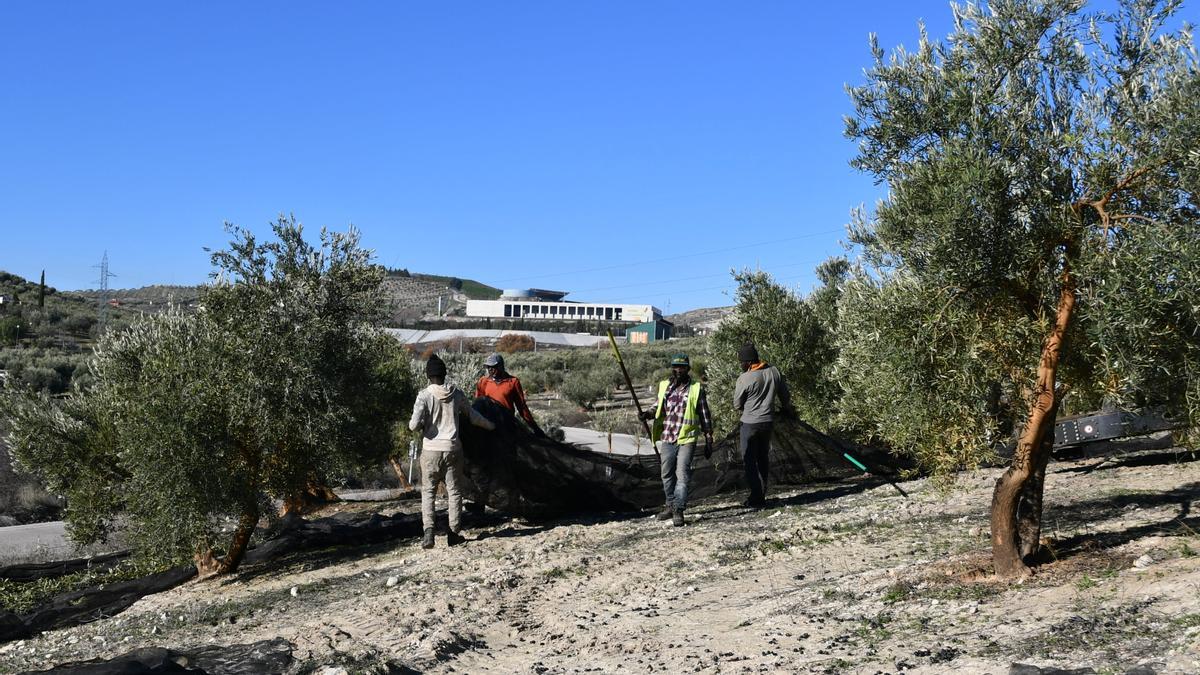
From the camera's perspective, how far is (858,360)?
8164mm

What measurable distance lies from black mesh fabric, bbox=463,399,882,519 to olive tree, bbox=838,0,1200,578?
5.37 m

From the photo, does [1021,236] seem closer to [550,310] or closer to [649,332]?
[649,332]

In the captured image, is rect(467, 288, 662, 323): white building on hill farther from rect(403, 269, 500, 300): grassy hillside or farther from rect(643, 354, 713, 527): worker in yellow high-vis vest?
rect(643, 354, 713, 527): worker in yellow high-vis vest

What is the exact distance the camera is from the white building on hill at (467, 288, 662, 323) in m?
118

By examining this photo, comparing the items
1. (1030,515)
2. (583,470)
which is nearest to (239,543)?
(583,470)

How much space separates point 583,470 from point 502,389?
140 cm

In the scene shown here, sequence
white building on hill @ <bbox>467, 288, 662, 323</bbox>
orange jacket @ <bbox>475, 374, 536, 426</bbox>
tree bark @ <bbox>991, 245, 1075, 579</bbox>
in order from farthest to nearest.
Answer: white building on hill @ <bbox>467, 288, 662, 323</bbox>
orange jacket @ <bbox>475, 374, 536, 426</bbox>
tree bark @ <bbox>991, 245, 1075, 579</bbox>

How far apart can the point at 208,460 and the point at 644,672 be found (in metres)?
6.31

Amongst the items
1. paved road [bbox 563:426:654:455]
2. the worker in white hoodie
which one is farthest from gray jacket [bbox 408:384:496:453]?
paved road [bbox 563:426:654:455]

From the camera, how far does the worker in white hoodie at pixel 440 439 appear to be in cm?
1100

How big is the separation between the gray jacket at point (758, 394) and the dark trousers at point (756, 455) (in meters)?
0.10

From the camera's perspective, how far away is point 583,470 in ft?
40.8

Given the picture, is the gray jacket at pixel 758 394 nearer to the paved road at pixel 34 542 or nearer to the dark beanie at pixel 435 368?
the dark beanie at pixel 435 368

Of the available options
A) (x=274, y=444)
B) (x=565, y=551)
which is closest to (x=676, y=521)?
(x=565, y=551)
